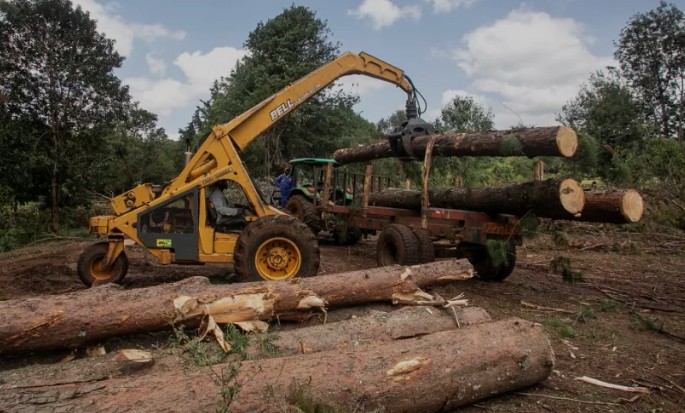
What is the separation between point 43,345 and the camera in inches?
161

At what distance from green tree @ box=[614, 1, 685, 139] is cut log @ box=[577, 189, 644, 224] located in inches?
967

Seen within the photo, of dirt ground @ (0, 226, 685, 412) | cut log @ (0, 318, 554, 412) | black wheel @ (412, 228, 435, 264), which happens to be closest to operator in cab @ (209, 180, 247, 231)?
dirt ground @ (0, 226, 685, 412)

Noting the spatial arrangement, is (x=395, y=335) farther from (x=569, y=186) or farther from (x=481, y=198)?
Result: (x=481, y=198)

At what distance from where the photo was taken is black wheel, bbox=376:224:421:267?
7680 mm

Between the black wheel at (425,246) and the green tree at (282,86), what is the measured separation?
63.4 feet

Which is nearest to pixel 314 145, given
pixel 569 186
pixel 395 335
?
pixel 569 186

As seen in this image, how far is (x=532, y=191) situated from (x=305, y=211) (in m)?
5.78

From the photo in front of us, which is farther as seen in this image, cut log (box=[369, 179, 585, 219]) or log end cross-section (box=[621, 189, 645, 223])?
cut log (box=[369, 179, 585, 219])

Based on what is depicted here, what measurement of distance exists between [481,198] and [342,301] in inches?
147

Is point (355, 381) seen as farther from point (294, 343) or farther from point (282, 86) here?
point (282, 86)

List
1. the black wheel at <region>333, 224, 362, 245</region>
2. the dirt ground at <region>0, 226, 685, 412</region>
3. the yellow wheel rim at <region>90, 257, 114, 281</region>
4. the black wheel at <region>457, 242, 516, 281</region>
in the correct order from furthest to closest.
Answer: the black wheel at <region>333, 224, 362, 245</region>
the black wheel at <region>457, 242, 516, 281</region>
the yellow wheel rim at <region>90, 257, 114, 281</region>
the dirt ground at <region>0, 226, 685, 412</region>

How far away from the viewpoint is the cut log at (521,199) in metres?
6.64

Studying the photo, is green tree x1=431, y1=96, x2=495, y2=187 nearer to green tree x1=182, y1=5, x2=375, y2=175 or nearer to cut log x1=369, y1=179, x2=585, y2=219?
cut log x1=369, y1=179, x2=585, y2=219

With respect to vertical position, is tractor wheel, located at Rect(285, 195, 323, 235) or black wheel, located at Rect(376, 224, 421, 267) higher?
tractor wheel, located at Rect(285, 195, 323, 235)
